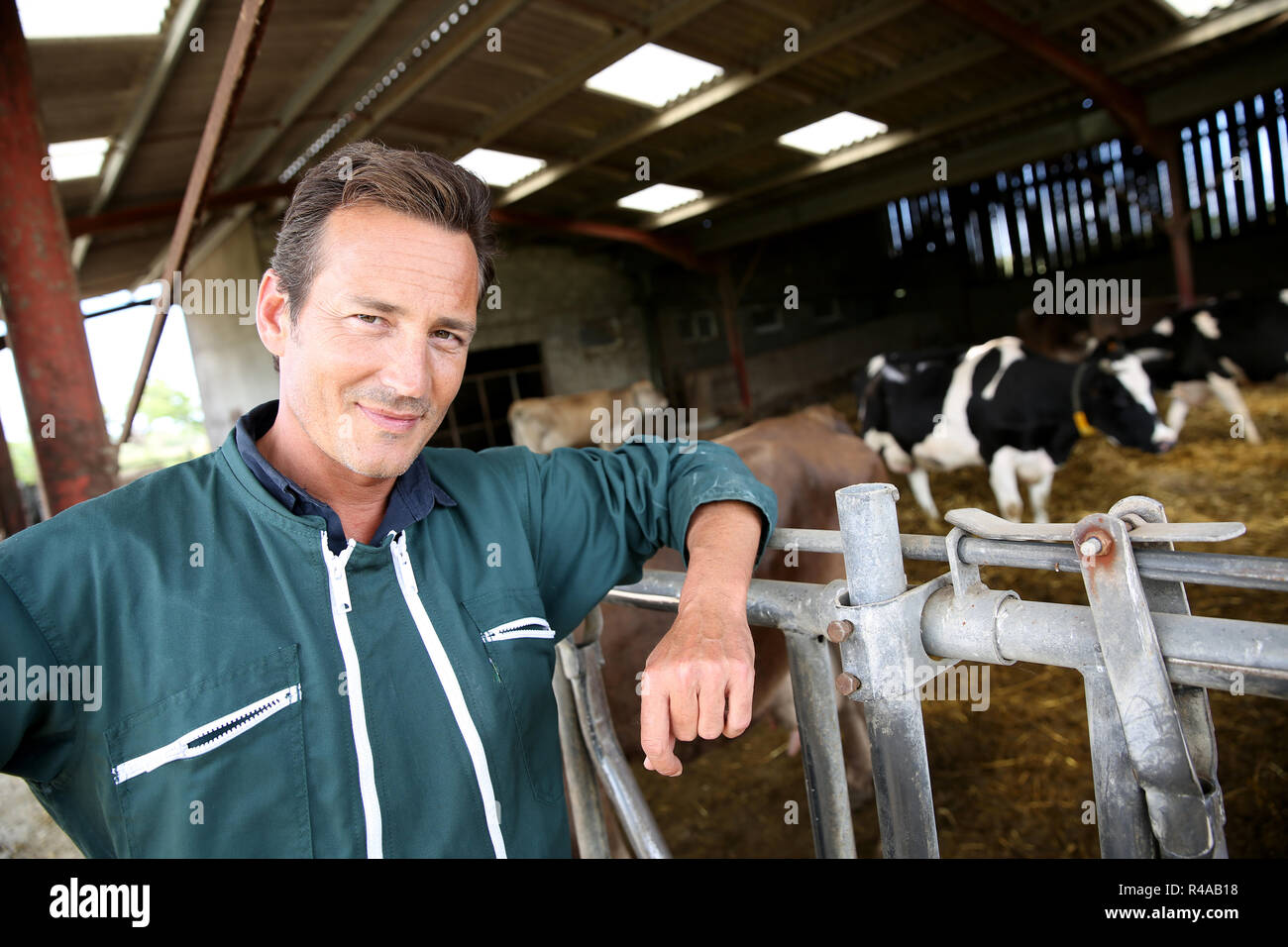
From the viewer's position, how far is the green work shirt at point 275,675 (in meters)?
1.01

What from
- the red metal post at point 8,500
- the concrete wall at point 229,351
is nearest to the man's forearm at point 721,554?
the red metal post at point 8,500

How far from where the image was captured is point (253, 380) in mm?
11062

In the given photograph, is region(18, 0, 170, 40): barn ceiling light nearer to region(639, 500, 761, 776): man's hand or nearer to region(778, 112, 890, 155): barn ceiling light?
region(639, 500, 761, 776): man's hand

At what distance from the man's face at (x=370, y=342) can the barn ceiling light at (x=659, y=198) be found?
10.1m

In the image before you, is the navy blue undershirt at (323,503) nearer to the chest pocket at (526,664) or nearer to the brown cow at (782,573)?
the chest pocket at (526,664)

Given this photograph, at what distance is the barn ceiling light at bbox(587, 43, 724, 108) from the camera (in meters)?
6.84

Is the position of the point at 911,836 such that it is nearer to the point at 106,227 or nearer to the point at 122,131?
the point at 122,131

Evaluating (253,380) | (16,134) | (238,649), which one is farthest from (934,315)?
(238,649)

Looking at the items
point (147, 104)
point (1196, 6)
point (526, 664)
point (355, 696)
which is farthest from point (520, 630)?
point (1196, 6)

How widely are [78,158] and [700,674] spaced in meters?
8.38

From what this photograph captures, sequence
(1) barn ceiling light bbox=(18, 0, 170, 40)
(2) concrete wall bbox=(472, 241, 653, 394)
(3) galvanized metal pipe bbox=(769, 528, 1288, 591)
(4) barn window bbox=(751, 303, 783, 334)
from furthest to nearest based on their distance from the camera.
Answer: (4) barn window bbox=(751, 303, 783, 334) < (2) concrete wall bbox=(472, 241, 653, 394) < (1) barn ceiling light bbox=(18, 0, 170, 40) < (3) galvanized metal pipe bbox=(769, 528, 1288, 591)

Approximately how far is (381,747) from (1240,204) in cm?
1776

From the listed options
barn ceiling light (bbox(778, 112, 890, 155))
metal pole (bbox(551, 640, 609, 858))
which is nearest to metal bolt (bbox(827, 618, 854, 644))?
metal pole (bbox(551, 640, 609, 858))

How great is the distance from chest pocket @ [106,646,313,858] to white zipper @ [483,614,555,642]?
31 cm
